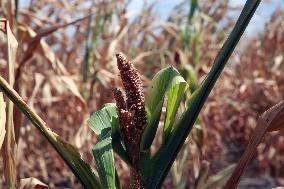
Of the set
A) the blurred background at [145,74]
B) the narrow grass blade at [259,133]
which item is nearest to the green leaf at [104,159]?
the narrow grass blade at [259,133]

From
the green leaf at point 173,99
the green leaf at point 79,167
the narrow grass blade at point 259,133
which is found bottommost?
the narrow grass blade at point 259,133

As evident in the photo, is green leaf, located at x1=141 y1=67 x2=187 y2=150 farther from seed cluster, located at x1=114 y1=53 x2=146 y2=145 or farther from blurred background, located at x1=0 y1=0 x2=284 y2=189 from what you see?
blurred background, located at x1=0 y1=0 x2=284 y2=189

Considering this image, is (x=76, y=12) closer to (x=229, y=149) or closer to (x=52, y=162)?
(x=52, y=162)

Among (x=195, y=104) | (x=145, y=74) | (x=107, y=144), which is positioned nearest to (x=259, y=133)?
(x=195, y=104)

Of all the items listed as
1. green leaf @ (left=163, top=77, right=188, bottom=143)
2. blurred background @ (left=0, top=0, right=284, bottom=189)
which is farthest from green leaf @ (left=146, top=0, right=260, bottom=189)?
blurred background @ (left=0, top=0, right=284, bottom=189)

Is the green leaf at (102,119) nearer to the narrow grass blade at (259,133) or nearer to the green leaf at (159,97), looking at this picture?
the green leaf at (159,97)
